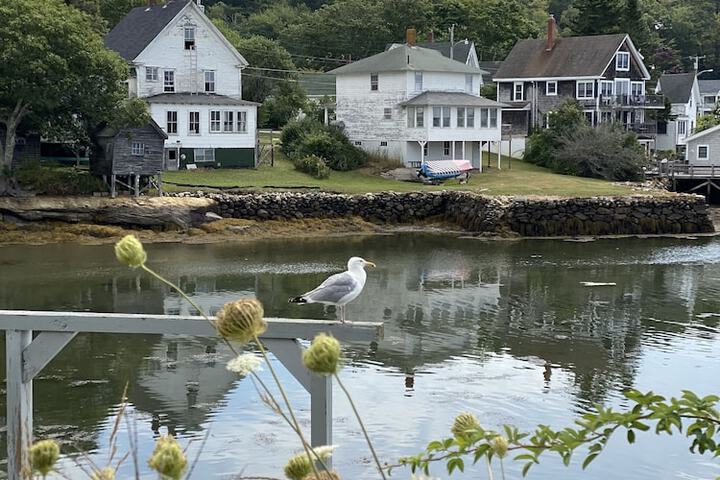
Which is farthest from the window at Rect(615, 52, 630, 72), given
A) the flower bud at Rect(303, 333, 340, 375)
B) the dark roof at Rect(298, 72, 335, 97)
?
the flower bud at Rect(303, 333, 340, 375)

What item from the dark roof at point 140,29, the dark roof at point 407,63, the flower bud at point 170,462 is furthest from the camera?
the dark roof at point 407,63

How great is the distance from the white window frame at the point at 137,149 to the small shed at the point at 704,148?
3046cm

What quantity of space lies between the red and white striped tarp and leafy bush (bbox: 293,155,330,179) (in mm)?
4771

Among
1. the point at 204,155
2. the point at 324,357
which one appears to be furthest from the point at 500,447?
the point at 204,155

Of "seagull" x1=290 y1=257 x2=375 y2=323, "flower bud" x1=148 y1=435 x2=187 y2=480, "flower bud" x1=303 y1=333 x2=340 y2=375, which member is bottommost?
"seagull" x1=290 y1=257 x2=375 y2=323

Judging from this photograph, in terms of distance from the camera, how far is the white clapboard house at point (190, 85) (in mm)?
48281

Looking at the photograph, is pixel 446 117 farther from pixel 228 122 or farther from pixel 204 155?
pixel 204 155

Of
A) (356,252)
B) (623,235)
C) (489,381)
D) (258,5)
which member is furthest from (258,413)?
(258,5)

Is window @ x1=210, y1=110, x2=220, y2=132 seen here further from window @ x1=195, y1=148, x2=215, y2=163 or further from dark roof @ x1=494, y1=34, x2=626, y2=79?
dark roof @ x1=494, y1=34, x2=626, y2=79

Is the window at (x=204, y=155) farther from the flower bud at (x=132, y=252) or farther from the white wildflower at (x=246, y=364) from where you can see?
the flower bud at (x=132, y=252)

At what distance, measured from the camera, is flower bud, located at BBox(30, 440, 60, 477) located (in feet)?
11.6

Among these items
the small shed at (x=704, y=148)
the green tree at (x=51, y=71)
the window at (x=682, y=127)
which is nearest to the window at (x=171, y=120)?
the green tree at (x=51, y=71)

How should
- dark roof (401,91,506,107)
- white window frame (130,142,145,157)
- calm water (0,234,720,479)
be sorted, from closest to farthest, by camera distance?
calm water (0,234,720,479)
white window frame (130,142,145,157)
dark roof (401,91,506,107)

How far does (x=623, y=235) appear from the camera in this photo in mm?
45219
